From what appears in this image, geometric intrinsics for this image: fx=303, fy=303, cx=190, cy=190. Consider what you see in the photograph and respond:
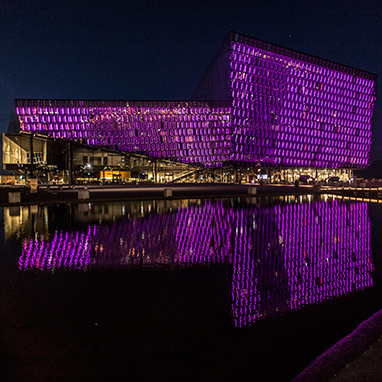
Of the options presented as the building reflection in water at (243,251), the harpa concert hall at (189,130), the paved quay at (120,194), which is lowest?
the paved quay at (120,194)

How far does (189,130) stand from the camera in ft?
258

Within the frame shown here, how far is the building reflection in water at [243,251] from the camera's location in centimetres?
546

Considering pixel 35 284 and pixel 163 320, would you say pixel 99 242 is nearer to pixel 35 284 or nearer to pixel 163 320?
pixel 35 284

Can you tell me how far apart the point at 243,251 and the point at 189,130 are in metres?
72.7

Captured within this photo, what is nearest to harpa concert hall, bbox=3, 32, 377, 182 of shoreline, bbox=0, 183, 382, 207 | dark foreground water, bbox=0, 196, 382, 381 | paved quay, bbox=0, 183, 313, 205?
paved quay, bbox=0, 183, 313, 205

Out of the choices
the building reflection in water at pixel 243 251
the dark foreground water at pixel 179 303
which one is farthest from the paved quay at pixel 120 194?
the dark foreground water at pixel 179 303

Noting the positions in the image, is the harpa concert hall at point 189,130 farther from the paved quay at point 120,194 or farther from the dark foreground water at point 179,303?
the dark foreground water at point 179,303

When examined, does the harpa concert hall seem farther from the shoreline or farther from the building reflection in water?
the building reflection in water

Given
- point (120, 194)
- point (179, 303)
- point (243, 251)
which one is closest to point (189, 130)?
point (120, 194)

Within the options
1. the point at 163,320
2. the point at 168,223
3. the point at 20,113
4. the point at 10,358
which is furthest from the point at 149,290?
the point at 20,113

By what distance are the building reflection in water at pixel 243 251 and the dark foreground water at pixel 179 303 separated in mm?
40

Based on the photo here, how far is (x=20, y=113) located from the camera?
7700cm

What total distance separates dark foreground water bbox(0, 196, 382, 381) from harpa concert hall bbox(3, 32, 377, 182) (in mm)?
67006

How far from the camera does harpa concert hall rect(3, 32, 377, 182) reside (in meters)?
72.8
